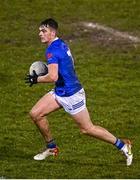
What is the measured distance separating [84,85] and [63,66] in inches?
354

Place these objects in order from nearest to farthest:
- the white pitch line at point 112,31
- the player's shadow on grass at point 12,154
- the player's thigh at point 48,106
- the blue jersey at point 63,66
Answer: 1. the blue jersey at point 63,66
2. the player's thigh at point 48,106
3. the player's shadow on grass at point 12,154
4. the white pitch line at point 112,31

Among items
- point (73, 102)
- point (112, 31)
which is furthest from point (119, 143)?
point (112, 31)

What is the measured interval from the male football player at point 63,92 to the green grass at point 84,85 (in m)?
0.63

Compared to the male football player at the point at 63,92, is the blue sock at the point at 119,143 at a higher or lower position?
lower

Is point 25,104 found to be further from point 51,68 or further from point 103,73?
point 51,68

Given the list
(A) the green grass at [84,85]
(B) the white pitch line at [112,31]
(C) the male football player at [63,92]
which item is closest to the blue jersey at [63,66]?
(C) the male football player at [63,92]

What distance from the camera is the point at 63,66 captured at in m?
13.1

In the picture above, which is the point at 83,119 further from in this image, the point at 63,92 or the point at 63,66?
the point at 63,66

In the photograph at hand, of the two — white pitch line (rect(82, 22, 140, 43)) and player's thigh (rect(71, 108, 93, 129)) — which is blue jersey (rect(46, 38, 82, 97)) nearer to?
player's thigh (rect(71, 108, 93, 129))

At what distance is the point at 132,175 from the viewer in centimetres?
1252

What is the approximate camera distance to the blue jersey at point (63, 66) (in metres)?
12.9

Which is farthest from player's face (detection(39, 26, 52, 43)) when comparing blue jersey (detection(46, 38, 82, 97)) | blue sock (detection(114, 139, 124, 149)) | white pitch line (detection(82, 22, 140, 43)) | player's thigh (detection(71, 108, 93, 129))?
white pitch line (detection(82, 22, 140, 43))

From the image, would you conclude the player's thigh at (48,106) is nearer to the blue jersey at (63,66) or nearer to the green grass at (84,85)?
the blue jersey at (63,66)

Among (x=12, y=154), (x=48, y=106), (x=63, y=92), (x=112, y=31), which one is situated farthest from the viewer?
(x=112, y=31)
